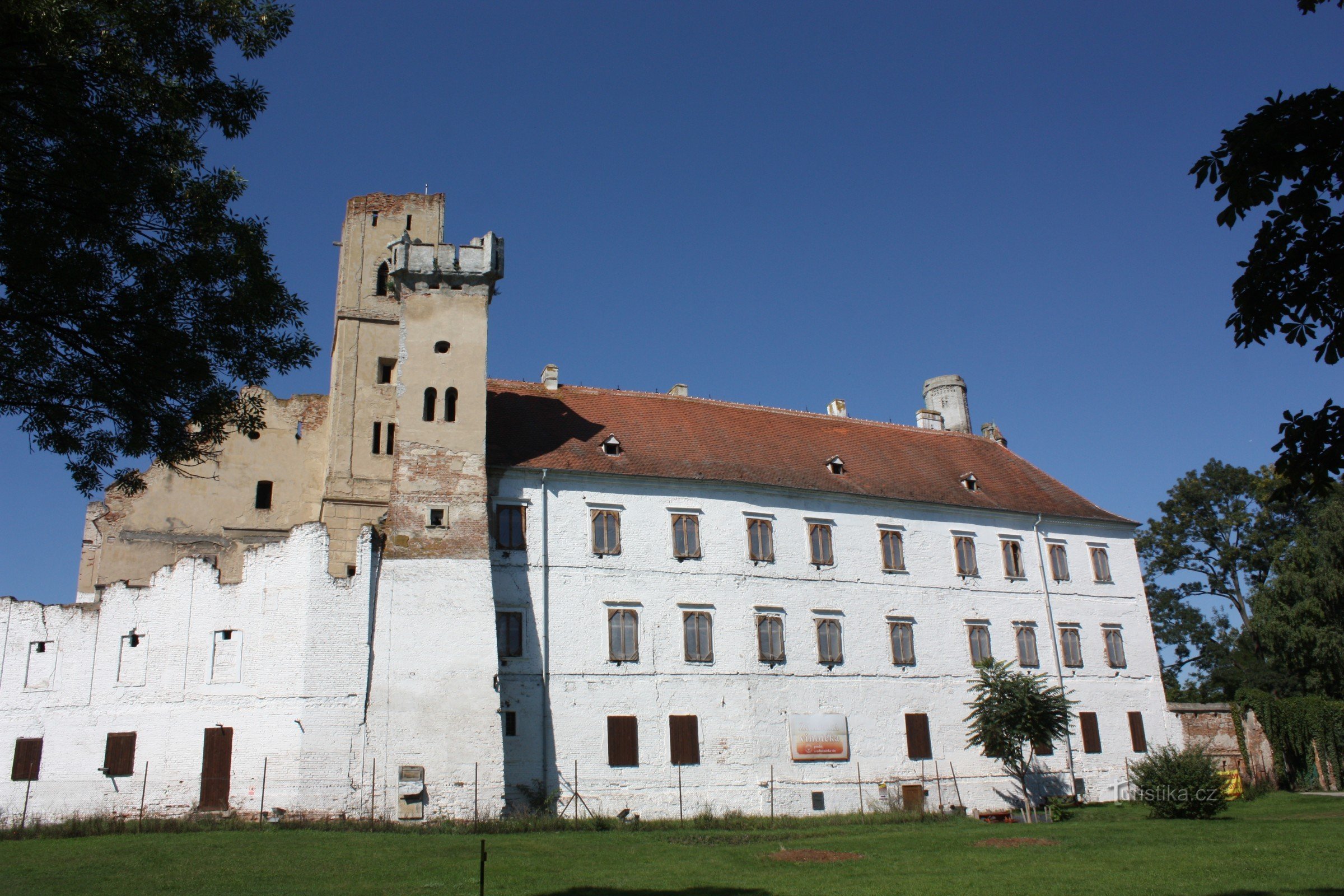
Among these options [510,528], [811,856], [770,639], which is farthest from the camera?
[770,639]

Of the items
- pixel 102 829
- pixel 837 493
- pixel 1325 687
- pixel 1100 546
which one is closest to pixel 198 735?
pixel 102 829

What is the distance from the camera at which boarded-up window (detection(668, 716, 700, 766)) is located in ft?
96.1

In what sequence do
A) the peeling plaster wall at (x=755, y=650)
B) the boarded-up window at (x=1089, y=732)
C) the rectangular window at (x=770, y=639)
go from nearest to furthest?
the peeling plaster wall at (x=755, y=650)
the rectangular window at (x=770, y=639)
the boarded-up window at (x=1089, y=732)

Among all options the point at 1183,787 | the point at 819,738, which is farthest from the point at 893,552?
the point at 1183,787

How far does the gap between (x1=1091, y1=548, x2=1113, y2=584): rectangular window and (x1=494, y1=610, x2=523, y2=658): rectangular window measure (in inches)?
868

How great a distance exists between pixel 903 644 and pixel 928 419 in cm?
1378

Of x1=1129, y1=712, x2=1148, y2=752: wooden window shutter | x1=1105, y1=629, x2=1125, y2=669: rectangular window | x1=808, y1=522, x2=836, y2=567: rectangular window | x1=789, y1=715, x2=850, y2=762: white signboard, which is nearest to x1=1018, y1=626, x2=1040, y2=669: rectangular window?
x1=1105, y1=629, x2=1125, y2=669: rectangular window

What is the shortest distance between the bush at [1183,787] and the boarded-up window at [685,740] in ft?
41.2

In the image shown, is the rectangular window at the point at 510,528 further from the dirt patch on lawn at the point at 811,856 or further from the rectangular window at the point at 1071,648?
the rectangular window at the point at 1071,648

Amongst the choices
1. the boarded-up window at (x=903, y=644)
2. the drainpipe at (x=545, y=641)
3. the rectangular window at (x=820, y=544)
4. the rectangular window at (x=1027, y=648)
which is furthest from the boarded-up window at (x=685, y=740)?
the rectangular window at (x=1027, y=648)

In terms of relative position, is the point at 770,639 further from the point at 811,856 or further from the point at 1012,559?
the point at 811,856

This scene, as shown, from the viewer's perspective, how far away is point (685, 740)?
96.8ft

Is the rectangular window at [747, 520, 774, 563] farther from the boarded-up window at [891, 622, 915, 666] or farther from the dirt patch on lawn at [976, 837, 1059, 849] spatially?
the dirt patch on lawn at [976, 837, 1059, 849]

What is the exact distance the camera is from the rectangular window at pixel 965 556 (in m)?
36.0
